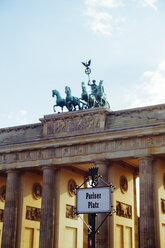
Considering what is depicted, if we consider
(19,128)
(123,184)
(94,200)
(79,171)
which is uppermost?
(19,128)

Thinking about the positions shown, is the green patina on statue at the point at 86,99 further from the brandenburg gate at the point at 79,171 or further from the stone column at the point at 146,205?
the stone column at the point at 146,205

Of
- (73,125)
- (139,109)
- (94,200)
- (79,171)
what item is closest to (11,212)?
(79,171)

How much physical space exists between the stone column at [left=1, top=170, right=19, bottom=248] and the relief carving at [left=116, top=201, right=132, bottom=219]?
9620mm

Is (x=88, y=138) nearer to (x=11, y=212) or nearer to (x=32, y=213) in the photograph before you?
(x=11, y=212)

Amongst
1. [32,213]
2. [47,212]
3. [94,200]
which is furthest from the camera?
[32,213]

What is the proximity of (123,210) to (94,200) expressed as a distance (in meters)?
25.7

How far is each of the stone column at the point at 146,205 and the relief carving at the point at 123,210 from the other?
163 inches

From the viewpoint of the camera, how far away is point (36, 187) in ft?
130

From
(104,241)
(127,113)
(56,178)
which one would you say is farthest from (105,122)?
(104,241)

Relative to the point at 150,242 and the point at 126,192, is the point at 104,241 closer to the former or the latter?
the point at 150,242

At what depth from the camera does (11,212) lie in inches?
1414

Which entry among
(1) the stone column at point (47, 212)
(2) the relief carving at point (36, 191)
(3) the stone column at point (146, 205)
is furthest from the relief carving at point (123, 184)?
(2) the relief carving at point (36, 191)

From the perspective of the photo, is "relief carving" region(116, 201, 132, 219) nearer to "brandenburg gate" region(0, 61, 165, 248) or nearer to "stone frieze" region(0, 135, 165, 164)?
"brandenburg gate" region(0, 61, 165, 248)

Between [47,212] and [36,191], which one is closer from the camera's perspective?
[47,212]
